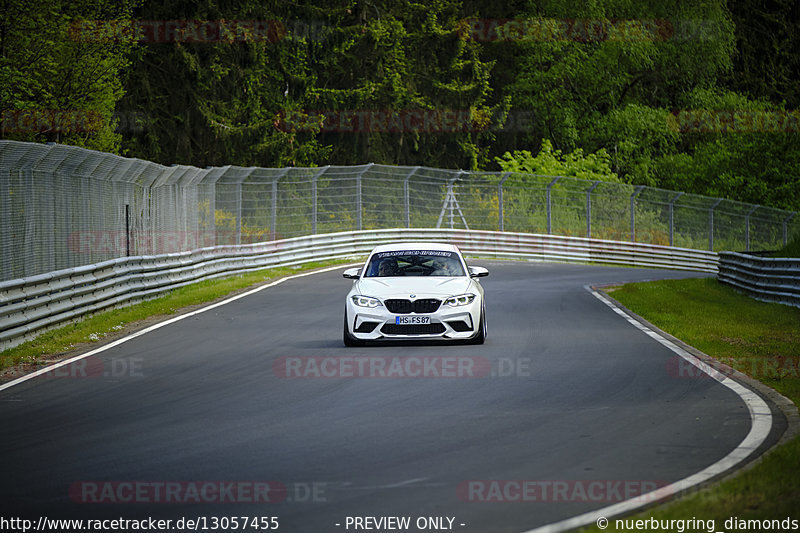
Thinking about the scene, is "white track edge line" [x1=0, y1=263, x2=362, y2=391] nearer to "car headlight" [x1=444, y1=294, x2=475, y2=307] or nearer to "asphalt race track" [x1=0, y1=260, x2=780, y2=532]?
"asphalt race track" [x1=0, y1=260, x2=780, y2=532]

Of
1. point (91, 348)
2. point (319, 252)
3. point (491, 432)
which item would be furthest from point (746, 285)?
point (491, 432)

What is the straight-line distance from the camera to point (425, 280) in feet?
53.4

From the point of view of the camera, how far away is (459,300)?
621 inches

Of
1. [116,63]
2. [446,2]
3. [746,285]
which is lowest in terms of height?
[746,285]

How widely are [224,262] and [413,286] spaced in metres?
14.7

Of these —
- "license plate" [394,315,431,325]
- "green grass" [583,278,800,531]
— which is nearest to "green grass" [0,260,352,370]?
"license plate" [394,315,431,325]

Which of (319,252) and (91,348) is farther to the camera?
(319,252)

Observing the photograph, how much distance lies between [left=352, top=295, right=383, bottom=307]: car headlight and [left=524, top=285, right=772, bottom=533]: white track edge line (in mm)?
4247

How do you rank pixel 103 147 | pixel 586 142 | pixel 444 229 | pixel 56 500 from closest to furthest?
1. pixel 56 500
2. pixel 444 229
3. pixel 103 147
4. pixel 586 142

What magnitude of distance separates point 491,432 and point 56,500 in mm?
3588

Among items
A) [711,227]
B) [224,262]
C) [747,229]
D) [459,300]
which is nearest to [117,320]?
[459,300]

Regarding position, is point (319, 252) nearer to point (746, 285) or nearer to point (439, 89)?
point (746, 285)

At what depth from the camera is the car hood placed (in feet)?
51.7

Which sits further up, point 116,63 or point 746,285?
point 116,63
